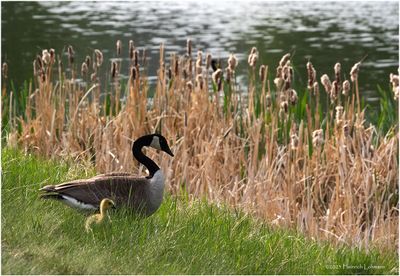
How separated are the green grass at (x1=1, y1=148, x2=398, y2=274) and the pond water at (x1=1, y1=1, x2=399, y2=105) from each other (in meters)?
7.35

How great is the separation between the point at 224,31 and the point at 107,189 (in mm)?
13105

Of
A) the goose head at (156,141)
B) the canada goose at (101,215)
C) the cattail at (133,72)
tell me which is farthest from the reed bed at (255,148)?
the canada goose at (101,215)

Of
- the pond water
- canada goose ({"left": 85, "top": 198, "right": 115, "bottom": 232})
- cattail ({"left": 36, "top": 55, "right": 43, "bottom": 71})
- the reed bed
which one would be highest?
canada goose ({"left": 85, "top": 198, "right": 115, "bottom": 232})

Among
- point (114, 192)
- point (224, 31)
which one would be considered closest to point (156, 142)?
point (114, 192)

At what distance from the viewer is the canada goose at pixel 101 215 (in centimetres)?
469

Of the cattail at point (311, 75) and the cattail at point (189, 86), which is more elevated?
the cattail at point (311, 75)

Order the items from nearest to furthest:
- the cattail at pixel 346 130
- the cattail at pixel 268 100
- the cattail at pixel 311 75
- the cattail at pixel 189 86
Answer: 1. the cattail at pixel 346 130
2. the cattail at pixel 311 75
3. the cattail at pixel 268 100
4. the cattail at pixel 189 86

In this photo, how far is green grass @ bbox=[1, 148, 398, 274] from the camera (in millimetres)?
4359

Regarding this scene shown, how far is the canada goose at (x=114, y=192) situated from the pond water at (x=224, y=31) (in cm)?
770

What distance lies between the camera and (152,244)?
4.69 m

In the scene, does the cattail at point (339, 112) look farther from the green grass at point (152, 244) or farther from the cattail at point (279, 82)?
the green grass at point (152, 244)

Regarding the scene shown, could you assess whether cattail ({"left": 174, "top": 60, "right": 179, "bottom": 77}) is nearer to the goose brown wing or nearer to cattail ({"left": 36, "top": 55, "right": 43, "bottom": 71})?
cattail ({"left": 36, "top": 55, "right": 43, "bottom": 71})

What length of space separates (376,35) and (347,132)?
10793 millimetres

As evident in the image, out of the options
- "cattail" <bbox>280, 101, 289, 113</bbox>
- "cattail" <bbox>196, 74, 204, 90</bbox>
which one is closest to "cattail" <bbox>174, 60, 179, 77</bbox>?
"cattail" <bbox>196, 74, 204, 90</bbox>
